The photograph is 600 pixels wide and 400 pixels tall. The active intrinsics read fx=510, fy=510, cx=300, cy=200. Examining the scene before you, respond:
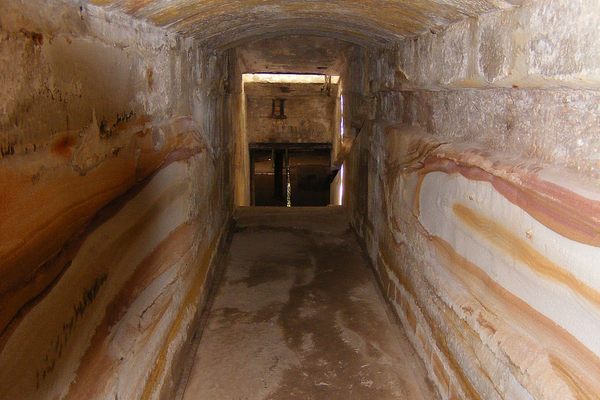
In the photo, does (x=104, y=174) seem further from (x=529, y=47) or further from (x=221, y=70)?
(x=221, y=70)

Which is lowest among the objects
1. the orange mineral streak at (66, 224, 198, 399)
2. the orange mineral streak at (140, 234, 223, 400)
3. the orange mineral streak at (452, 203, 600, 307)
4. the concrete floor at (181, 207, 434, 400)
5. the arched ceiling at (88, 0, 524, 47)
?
the concrete floor at (181, 207, 434, 400)

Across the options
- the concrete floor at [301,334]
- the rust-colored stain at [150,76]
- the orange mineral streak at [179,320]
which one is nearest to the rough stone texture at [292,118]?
the concrete floor at [301,334]

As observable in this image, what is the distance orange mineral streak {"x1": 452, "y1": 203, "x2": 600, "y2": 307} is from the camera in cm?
124

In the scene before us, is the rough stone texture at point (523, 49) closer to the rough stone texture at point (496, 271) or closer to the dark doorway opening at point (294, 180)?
the rough stone texture at point (496, 271)

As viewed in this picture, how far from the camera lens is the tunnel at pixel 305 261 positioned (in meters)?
1.21

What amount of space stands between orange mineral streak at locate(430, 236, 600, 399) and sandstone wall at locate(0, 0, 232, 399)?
129 centimetres

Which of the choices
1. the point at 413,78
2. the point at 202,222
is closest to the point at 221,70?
the point at 202,222

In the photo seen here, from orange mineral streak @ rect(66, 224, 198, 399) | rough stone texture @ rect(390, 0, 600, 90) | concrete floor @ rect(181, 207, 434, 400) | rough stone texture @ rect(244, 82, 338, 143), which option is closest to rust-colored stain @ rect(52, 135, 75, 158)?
orange mineral streak @ rect(66, 224, 198, 399)

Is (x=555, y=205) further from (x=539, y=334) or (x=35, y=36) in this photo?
(x=35, y=36)

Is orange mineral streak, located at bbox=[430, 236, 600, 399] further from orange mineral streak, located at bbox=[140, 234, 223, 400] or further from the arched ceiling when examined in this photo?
orange mineral streak, located at bbox=[140, 234, 223, 400]

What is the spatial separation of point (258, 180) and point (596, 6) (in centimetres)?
1547

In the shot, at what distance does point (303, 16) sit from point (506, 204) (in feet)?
6.88

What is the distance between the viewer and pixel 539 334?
4.73 ft

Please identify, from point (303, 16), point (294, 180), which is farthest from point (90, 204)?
point (294, 180)
